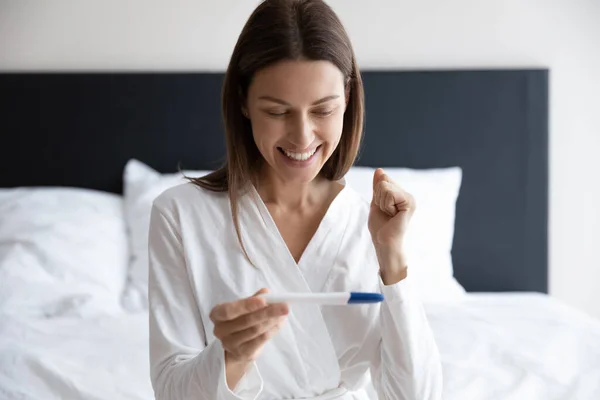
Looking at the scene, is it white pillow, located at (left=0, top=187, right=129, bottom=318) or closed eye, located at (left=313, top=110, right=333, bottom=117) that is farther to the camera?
white pillow, located at (left=0, top=187, right=129, bottom=318)

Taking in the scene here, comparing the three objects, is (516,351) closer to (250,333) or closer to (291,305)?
(291,305)

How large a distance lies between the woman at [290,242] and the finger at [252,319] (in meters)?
0.12

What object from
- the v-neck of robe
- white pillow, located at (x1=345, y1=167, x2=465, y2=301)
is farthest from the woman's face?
white pillow, located at (x1=345, y1=167, x2=465, y2=301)

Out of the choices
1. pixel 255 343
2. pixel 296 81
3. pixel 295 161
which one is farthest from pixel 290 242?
pixel 255 343

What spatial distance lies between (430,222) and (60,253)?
123 cm

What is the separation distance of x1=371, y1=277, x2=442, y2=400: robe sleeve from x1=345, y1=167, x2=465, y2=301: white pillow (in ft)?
3.64

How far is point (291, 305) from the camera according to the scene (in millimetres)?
1393

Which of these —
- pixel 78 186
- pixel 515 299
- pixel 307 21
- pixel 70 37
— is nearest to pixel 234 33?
pixel 70 37

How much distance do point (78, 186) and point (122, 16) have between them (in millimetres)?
658

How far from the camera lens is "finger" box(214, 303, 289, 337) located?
96cm

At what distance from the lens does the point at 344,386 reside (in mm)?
1427

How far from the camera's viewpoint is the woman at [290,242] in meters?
1.25

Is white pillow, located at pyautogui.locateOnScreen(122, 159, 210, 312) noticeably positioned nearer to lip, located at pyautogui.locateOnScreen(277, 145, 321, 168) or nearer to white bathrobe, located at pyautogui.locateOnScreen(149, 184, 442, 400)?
white bathrobe, located at pyautogui.locateOnScreen(149, 184, 442, 400)

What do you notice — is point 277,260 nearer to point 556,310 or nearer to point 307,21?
point 307,21
